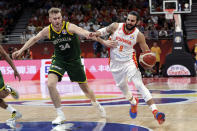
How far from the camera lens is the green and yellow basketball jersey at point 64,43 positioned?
21.2 ft

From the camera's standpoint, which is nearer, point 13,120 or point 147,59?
point 147,59

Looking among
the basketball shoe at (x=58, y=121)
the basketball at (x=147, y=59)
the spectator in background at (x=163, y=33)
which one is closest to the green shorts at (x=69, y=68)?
the basketball shoe at (x=58, y=121)

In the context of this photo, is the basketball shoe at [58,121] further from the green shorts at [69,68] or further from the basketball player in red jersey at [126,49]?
the basketball player in red jersey at [126,49]

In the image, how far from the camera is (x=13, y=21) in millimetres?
25781

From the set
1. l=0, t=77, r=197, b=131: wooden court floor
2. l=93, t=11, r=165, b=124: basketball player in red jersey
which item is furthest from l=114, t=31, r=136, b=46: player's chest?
l=0, t=77, r=197, b=131: wooden court floor

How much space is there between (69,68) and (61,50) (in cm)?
36

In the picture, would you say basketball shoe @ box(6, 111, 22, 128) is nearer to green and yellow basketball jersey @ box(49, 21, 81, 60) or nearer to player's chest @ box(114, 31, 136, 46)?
green and yellow basketball jersey @ box(49, 21, 81, 60)

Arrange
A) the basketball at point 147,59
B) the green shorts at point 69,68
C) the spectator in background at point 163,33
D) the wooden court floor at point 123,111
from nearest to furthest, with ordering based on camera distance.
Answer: the wooden court floor at point 123,111 < the basketball at point 147,59 < the green shorts at point 69,68 < the spectator in background at point 163,33

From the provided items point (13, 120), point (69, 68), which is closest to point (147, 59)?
point (69, 68)

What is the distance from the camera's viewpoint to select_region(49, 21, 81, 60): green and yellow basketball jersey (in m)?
6.48

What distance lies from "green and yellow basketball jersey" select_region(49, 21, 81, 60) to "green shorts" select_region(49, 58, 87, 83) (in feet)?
0.29

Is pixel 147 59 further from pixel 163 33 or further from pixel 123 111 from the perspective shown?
pixel 163 33

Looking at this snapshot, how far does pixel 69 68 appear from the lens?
6.71 metres

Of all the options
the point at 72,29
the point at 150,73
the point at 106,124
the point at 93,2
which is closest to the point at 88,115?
the point at 106,124
